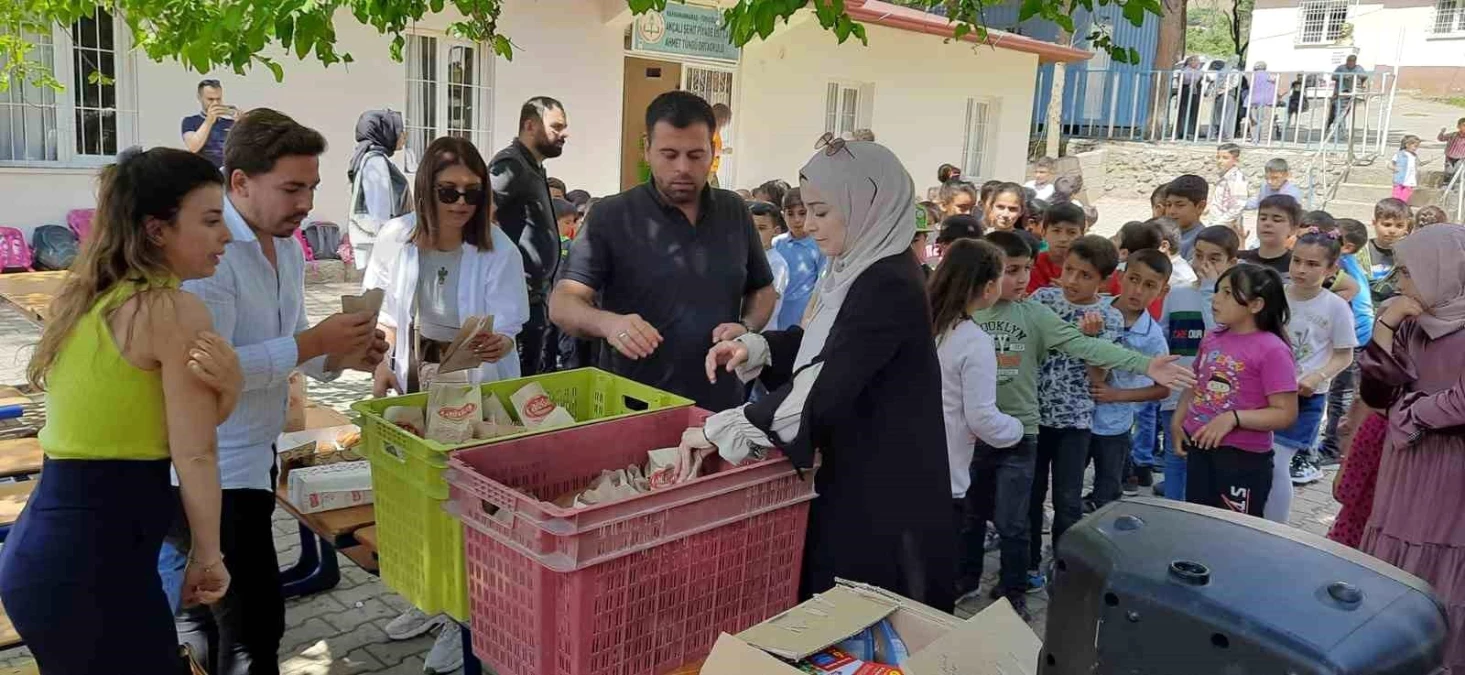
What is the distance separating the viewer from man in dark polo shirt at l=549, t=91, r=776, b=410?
10.6ft

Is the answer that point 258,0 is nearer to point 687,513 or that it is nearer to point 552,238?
point 687,513

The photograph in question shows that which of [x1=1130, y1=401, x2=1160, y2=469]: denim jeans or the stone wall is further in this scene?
the stone wall

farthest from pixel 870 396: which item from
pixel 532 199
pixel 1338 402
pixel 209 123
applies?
pixel 209 123

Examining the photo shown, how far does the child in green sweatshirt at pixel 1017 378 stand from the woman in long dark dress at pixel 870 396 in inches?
74.6

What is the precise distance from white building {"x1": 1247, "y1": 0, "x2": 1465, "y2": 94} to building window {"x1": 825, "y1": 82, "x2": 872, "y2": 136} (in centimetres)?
1704

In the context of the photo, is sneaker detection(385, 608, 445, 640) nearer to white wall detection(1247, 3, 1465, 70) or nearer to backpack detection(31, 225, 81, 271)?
backpack detection(31, 225, 81, 271)

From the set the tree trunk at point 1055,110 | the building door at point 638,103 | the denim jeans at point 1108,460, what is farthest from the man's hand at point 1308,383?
Answer: the tree trunk at point 1055,110

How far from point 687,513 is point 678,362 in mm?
1321

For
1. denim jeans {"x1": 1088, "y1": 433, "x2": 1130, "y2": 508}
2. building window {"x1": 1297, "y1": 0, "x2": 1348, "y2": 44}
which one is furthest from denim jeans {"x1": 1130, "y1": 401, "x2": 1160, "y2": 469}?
building window {"x1": 1297, "y1": 0, "x2": 1348, "y2": 44}

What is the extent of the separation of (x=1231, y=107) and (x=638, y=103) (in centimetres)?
1168

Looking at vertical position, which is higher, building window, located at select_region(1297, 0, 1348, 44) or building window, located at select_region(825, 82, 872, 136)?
building window, located at select_region(1297, 0, 1348, 44)

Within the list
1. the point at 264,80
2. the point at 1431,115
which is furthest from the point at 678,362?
the point at 1431,115

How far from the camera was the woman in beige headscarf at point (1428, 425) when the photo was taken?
10.3 feet

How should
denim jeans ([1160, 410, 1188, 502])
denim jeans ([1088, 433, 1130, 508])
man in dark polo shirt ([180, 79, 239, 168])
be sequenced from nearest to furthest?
denim jeans ([1160, 410, 1188, 502]) < denim jeans ([1088, 433, 1130, 508]) < man in dark polo shirt ([180, 79, 239, 168])
